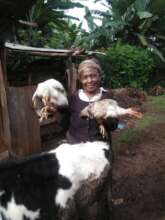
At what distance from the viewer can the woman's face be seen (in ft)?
12.5

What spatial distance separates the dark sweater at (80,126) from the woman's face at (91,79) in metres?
0.11

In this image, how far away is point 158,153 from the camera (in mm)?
7465

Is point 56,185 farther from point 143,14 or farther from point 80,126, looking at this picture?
point 143,14

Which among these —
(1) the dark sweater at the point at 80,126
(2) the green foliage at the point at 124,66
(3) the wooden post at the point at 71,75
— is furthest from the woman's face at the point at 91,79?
(2) the green foliage at the point at 124,66

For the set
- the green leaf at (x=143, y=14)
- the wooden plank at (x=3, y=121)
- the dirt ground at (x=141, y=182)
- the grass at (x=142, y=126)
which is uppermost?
the green leaf at (x=143, y=14)

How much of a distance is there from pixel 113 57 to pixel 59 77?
475cm

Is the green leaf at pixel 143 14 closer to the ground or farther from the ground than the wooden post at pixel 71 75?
farther from the ground

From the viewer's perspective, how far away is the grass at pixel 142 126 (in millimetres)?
8289

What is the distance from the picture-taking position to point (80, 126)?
3.80 meters

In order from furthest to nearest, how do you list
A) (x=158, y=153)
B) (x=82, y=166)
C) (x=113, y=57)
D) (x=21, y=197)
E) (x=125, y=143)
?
(x=113, y=57) → (x=125, y=143) → (x=158, y=153) → (x=82, y=166) → (x=21, y=197)

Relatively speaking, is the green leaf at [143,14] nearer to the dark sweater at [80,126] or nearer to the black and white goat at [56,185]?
the dark sweater at [80,126]

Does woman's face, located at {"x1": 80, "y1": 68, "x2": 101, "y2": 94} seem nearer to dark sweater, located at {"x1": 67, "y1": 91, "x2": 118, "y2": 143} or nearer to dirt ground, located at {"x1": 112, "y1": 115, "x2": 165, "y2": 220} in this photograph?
dark sweater, located at {"x1": 67, "y1": 91, "x2": 118, "y2": 143}

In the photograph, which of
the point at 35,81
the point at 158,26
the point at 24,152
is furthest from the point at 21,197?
the point at 158,26

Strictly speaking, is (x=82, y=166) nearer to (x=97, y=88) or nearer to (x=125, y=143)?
(x=97, y=88)
